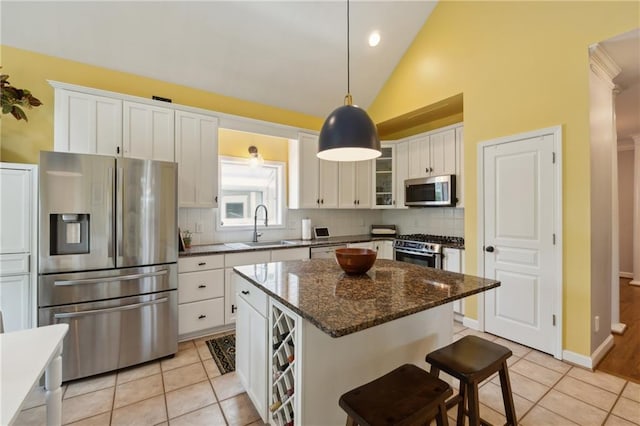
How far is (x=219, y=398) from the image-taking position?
202 centimetres

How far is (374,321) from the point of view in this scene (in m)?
1.13

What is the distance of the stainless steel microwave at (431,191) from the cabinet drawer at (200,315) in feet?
9.59

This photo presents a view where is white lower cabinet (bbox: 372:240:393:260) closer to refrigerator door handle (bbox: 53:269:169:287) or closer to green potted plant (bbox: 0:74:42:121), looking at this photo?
refrigerator door handle (bbox: 53:269:169:287)

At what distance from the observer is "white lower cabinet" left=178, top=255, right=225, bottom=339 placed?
2.82 metres

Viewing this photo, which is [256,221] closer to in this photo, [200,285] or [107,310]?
[200,285]

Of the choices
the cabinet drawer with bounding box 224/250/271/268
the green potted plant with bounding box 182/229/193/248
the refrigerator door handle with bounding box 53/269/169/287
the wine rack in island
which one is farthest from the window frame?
the wine rack in island

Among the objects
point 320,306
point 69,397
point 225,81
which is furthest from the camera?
point 225,81

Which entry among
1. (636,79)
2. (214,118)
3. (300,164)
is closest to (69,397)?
(214,118)

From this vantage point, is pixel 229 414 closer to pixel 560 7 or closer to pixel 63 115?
pixel 63 115

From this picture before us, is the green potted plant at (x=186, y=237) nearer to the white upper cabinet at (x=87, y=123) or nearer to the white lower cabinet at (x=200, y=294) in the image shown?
the white lower cabinet at (x=200, y=294)

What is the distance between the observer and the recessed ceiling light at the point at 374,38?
3580 mm

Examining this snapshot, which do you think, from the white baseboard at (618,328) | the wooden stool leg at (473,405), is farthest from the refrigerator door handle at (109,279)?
the white baseboard at (618,328)

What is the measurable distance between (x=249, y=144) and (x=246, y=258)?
171 cm

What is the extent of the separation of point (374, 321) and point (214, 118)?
308 centimetres
